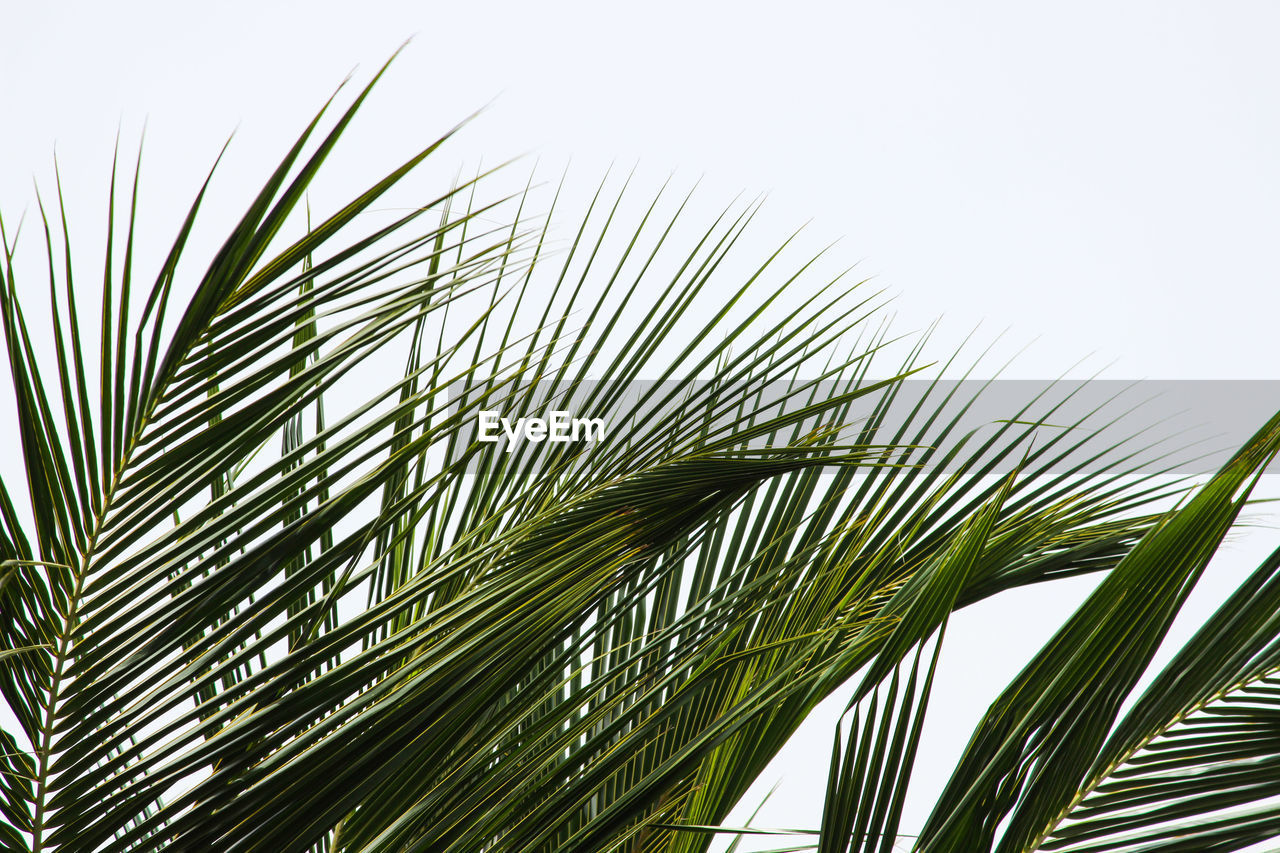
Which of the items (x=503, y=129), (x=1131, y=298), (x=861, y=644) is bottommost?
(x=861, y=644)

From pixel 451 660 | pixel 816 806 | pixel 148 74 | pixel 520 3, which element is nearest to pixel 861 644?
pixel 451 660

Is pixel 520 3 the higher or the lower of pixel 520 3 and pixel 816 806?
the higher

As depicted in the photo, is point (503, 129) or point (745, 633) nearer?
point (745, 633)

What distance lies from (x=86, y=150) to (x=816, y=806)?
2.27m

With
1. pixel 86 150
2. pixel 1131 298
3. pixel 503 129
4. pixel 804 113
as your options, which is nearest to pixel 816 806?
pixel 1131 298

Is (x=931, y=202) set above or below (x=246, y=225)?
above

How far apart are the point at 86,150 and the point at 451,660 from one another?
2.23 metres

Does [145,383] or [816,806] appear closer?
[145,383]

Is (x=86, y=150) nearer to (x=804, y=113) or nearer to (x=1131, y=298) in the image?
(x=804, y=113)

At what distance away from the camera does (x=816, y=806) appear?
6.86 ft

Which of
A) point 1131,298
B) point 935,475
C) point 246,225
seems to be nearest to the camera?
point 246,225

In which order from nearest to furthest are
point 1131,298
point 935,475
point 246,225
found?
1. point 246,225
2. point 935,475
3. point 1131,298

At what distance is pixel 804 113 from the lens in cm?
208

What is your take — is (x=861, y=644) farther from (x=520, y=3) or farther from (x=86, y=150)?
(x=86, y=150)
